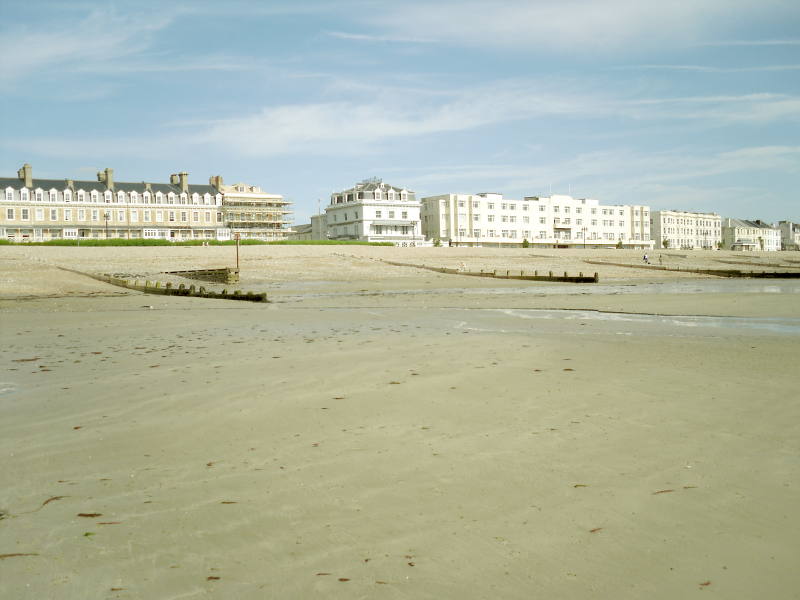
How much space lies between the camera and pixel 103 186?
105 m

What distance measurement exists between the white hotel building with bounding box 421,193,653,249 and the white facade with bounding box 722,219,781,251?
4476 centimetres

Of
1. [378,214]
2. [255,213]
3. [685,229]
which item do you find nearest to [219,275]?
[378,214]

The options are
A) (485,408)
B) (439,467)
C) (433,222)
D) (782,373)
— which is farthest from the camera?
(433,222)

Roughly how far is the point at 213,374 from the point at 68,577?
17.9 feet

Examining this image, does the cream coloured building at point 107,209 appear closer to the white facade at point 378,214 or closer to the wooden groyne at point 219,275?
the white facade at point 378,214

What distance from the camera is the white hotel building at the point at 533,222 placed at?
400 ft

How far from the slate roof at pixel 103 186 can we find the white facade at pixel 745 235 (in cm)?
13620

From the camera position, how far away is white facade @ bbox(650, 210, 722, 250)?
533ft

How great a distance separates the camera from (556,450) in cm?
519

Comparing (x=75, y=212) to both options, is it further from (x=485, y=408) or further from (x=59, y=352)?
(x=485, y=408)

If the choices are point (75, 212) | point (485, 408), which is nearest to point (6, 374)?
point (485, 408)

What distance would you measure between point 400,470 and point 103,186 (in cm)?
11280

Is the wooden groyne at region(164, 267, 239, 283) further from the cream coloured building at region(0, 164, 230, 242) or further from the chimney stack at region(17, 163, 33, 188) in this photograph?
the chimney stack at region(17, 163, 33, 188)

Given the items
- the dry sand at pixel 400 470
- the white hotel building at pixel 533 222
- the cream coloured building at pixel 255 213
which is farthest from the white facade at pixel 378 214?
the dry sand at pixel 400 470
